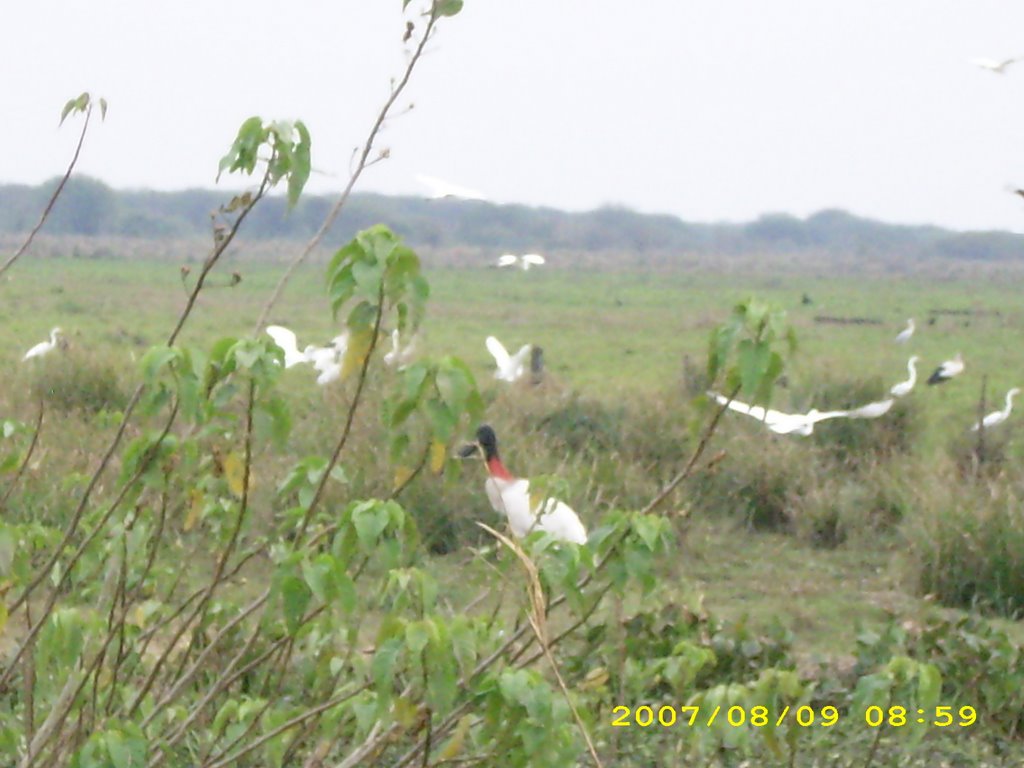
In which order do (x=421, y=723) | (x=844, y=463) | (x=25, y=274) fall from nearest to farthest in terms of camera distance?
(x=421, y=723) → (x=844, y=463) → (x=25, y=274)

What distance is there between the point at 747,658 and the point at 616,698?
1.78ft

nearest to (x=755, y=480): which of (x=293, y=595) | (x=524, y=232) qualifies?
(x=293, y=595)

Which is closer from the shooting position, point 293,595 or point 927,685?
point 293,595

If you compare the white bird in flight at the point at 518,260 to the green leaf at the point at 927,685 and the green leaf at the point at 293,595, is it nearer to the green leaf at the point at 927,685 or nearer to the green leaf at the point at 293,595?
the green leaf at the point at 927,685

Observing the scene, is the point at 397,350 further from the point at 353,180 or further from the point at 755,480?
the point at 755,480

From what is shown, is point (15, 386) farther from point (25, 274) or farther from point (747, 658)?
point (25, 274)

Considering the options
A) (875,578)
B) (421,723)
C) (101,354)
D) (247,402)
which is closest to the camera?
(247,402)

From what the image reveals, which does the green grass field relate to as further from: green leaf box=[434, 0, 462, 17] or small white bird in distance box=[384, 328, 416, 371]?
green leaf box=[434, 0, 462, 17]

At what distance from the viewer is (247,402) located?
2330mm

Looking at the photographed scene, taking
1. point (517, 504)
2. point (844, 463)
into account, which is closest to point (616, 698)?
point (517, 504)
